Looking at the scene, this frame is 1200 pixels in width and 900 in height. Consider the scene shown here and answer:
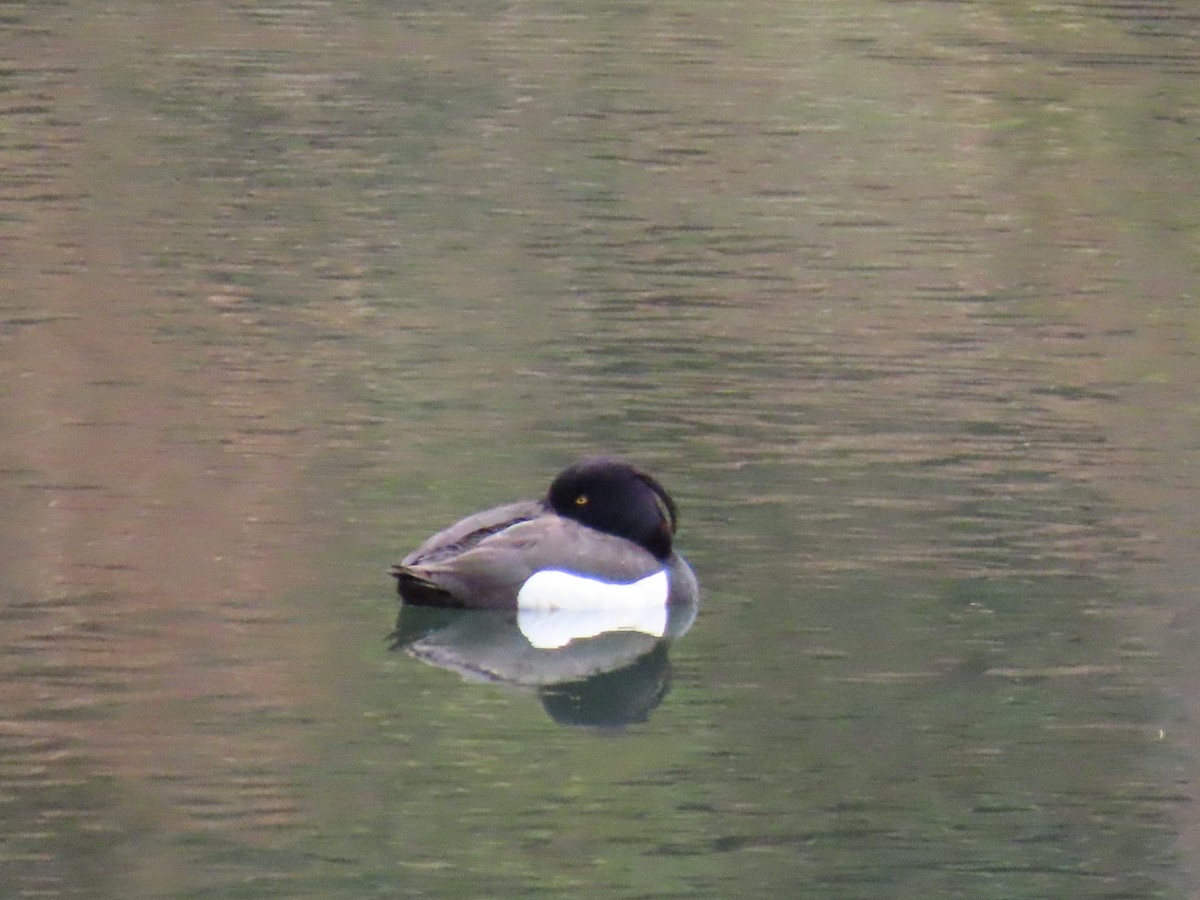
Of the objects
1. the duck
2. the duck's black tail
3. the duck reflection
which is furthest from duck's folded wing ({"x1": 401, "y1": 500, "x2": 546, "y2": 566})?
the duck reflection

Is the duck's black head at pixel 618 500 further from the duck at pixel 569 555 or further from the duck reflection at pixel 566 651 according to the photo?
the duck reflection at pixel 566 651

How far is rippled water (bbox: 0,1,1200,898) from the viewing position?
8211mm

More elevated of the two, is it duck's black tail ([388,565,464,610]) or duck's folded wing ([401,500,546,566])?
duck's folded wing ([401,500,546,566])

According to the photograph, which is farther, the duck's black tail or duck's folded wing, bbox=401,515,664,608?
duck's folded wing, bbox=401,515,664,608

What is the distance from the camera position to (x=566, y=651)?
10047 millimetres

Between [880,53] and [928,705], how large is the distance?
1881 cm

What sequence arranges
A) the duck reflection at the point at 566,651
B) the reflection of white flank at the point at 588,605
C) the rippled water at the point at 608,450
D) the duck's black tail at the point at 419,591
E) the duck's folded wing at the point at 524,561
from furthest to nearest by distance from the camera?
the reflection of white flank at the point at 588,605 < the duck's folded wing at the point at 524,561 < the duck's black tail at the point at 419,591 < the duck reflection at the point at 566,651 < the rippled water at the point at 608,450

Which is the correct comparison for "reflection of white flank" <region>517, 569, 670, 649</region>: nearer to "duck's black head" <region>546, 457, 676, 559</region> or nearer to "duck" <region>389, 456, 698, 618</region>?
"duck" <region>389, 456, 698, 618</region>

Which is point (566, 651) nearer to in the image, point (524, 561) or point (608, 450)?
point (524, 561)

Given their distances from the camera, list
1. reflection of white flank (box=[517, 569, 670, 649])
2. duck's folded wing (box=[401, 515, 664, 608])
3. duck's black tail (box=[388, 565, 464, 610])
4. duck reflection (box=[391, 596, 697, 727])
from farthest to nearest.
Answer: reflection of white flank (box=[517, 569, 670, 649]) < duck's folded wing (box=[401, 515, 664, 608]) < duck's black tail (box=[388, 565, 464, 610]) < duck reflection (box=[391, 596, 697, 727])

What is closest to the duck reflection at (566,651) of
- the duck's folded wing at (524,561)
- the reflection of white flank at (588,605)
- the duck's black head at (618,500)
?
the reflection of white flank at (588,605)

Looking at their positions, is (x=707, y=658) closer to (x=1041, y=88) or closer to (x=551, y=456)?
(x=551, y=456)

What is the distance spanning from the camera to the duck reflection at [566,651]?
9430 millimetres

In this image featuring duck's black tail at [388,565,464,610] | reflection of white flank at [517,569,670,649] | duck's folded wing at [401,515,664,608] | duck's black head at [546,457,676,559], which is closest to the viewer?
duck's black tail at [388,565,464,610]
